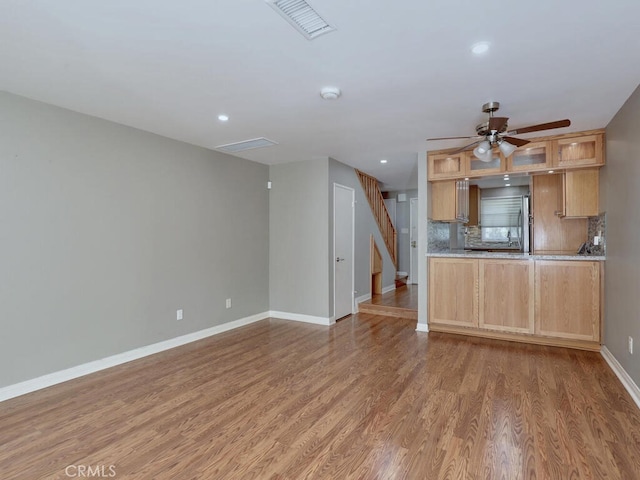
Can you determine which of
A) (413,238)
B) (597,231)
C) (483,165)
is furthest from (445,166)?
(413,238)

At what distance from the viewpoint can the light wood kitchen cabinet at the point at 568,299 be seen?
3.76m

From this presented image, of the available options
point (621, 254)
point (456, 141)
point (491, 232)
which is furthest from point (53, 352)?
point (491, 232)

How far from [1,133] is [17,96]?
342 millimetres

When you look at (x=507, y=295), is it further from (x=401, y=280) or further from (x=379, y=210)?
(x=401, y=280)

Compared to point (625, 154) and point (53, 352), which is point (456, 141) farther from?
point (53, 352)

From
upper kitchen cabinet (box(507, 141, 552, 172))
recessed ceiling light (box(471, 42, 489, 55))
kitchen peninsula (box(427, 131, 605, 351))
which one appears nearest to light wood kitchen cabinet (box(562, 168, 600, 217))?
kitchen peninsula (box(427, 131, 605, 351))

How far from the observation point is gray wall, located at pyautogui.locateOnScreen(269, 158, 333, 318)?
5090 millimetres

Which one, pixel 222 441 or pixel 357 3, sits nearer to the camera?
pixel 357 3

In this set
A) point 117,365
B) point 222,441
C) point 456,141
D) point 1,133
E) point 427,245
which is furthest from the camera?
point 427,245

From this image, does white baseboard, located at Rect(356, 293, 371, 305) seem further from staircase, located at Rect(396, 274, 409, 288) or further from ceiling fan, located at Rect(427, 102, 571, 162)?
ceiling fan, located at Rect(427, 102, 571, 162)

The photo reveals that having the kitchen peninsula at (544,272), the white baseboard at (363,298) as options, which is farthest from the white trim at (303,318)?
A: the kitchen peninsula at (544,272)

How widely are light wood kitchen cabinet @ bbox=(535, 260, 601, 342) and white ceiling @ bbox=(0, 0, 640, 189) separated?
5.09ft

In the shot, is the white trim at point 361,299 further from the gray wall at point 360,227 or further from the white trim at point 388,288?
the white trim at point 388,288

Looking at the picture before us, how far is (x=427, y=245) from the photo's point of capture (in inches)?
184
